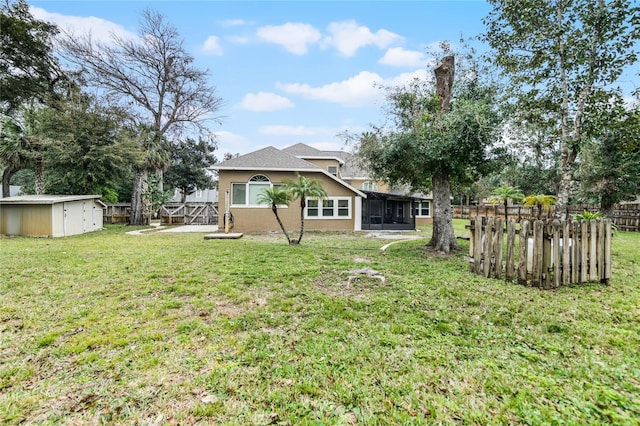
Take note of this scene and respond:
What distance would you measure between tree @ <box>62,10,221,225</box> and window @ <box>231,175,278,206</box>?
24.4 ft

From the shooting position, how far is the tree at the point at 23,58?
17000 mm

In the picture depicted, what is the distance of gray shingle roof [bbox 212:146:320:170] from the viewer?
605 inches

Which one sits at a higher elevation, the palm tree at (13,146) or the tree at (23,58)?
the tree at (23,58)

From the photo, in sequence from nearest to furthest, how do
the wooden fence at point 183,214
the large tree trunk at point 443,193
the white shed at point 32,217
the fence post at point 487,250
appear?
the fence post at point 487,250, the large tree trunk at point 443,193, the white shed at point 32,217, the wooden fence at point 183,214

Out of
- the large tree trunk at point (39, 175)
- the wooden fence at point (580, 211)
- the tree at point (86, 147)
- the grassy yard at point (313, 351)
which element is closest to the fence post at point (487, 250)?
the grassy yard at point (313, 351)

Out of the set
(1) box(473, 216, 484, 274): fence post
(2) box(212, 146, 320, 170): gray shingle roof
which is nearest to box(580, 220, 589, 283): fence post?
(1) box(473, 216, 484, 274): fence post

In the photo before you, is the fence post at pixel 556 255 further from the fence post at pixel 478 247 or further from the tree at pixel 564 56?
the tree at pixel 564 56

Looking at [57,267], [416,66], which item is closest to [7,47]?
[57,267]

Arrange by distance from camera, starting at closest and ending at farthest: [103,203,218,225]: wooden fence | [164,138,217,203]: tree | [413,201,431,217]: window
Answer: [103,203,218,225]: wooden fence < [413,201,431,217]: window < [164,138,217,203]: tree

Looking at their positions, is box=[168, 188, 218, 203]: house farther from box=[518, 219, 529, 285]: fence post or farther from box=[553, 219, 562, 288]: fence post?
box=[553, 219, 562, 288]: fence post

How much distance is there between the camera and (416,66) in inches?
372

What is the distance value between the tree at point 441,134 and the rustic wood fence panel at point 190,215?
15.9 metres

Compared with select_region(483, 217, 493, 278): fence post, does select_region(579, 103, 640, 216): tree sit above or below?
above

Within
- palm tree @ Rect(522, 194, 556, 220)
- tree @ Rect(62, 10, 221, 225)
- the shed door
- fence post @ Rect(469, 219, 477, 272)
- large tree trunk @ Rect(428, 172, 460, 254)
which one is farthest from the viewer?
tree @ Rect(62, 10, 221, 225)
